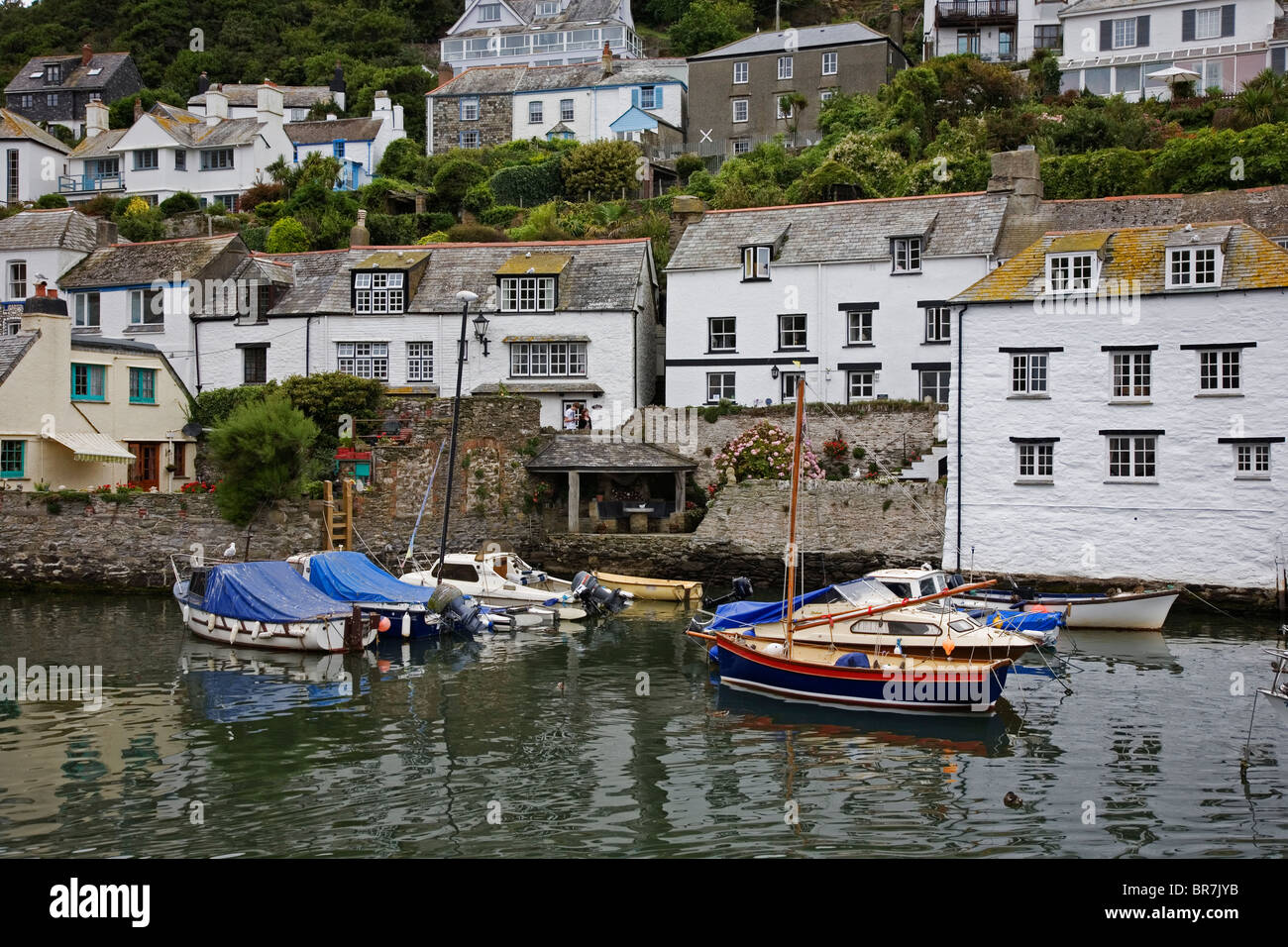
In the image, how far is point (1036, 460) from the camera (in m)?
36.9

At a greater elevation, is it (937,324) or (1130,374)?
(937,324)

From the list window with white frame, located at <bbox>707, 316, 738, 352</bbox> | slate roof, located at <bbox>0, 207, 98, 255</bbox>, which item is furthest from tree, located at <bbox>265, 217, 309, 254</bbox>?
window with white frame, located at <bbox>707, 316, 738, 352</bbox>

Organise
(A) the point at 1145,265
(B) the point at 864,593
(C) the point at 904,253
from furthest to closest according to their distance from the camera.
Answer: (C) the point at 904,253 < (A) the point at 1145,265 < (B) the point at 864,593

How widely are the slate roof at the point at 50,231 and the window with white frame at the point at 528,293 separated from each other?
809 inches

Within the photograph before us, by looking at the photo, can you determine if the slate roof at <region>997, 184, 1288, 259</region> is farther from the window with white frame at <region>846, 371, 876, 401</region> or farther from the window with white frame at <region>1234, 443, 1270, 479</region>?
the window with white frame at <region>1234, 443, 1270, 479</region>

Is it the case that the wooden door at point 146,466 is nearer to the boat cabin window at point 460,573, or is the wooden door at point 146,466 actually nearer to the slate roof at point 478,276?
the slate roof at point 478,276

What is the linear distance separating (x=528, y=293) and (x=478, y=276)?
2.99 metres

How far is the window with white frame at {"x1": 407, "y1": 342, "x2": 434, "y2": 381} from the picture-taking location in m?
49.0

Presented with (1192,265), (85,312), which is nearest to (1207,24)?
(1192,265)

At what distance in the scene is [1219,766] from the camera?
62.2ft

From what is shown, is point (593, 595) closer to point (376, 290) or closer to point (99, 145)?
point (376, 290)
